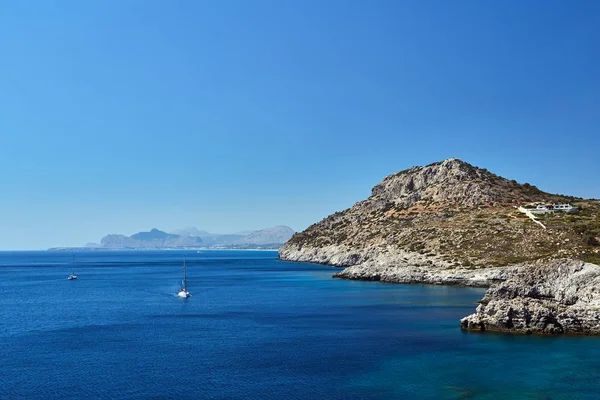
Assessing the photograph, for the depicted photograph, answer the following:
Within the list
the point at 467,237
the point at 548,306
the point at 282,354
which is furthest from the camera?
the point at 467,237

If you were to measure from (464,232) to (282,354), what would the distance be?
9765 centimetres

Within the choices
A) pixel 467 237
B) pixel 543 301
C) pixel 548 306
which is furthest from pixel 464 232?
pixel 548 306

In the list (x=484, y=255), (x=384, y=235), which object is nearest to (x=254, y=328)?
(x=484, y=255)

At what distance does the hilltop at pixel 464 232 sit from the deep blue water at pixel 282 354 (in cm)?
3683

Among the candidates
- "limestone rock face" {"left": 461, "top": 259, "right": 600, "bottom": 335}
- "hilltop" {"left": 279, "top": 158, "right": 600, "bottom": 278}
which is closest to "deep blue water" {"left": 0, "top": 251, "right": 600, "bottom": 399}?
"limestone rock face" {"left": 461, "top": 259, "right": 600, "bottom": 335}

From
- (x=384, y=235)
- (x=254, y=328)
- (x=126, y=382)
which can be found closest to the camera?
(x=126, y=382)

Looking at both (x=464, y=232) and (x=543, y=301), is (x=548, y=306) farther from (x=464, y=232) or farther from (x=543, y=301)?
(x=464, y=232)

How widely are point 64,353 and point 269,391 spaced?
24890mm

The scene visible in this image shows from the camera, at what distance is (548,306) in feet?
189

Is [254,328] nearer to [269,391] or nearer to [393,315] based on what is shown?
[393,315]

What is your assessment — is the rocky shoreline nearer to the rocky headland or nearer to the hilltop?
the rocky headland

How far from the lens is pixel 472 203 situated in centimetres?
16712

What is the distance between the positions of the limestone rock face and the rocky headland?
29.7 inches

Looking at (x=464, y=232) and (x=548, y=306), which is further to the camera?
(x=464, y=232)
